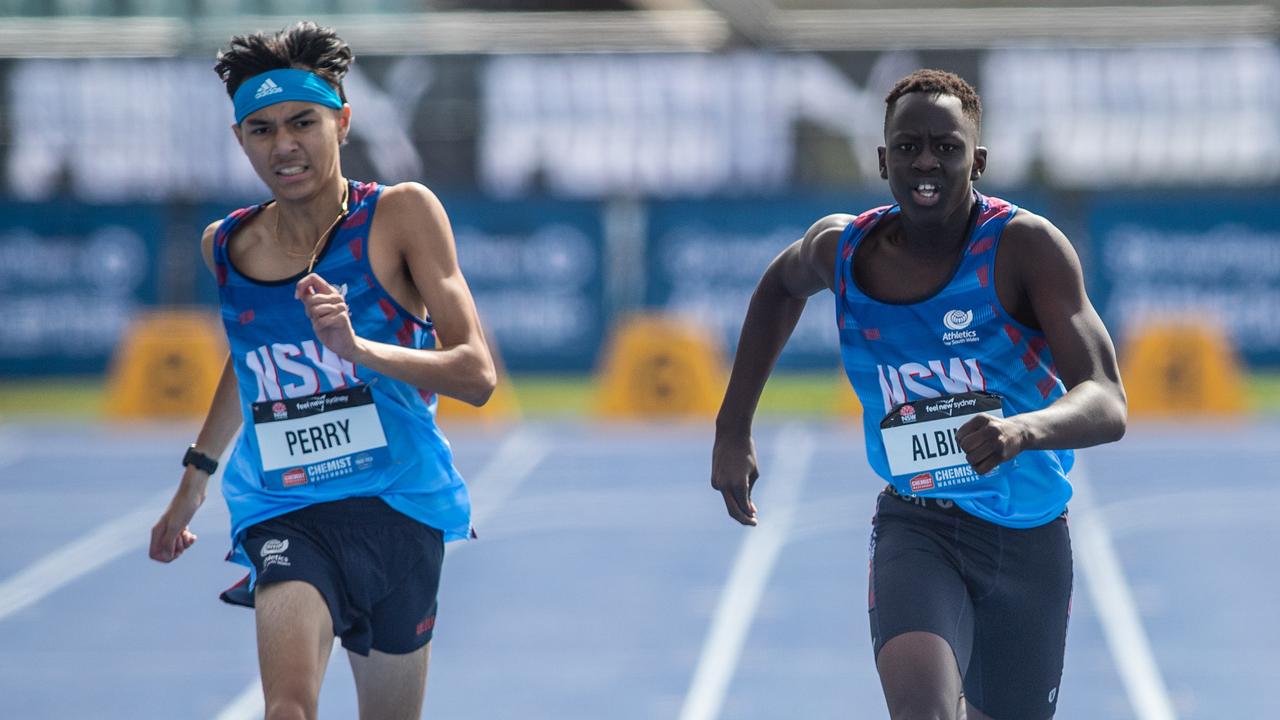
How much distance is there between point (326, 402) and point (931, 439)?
1.44 metres

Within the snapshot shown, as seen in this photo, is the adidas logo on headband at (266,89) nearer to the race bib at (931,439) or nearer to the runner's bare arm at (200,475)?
the runner's bare arm at (200,475)

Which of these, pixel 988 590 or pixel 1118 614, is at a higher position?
pixel 988 590

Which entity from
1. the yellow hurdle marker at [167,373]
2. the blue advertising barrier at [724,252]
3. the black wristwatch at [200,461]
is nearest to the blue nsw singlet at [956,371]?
the black wristwatch at [200,461]

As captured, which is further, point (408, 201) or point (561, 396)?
point (561, 396)

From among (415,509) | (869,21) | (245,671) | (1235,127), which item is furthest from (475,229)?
(415,509)

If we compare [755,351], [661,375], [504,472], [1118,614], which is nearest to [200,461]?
[755,351]

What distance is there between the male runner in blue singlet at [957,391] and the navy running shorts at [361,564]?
3.58 ft

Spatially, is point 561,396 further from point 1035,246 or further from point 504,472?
point 1035,246

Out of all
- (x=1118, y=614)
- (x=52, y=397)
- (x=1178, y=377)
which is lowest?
(x=52, y=397)

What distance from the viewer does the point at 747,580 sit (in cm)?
857

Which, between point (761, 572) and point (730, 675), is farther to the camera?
point (761, 572)

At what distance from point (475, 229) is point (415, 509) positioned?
42.5 feet

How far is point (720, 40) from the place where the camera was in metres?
18.8

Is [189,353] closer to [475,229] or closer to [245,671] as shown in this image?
[475,229]
